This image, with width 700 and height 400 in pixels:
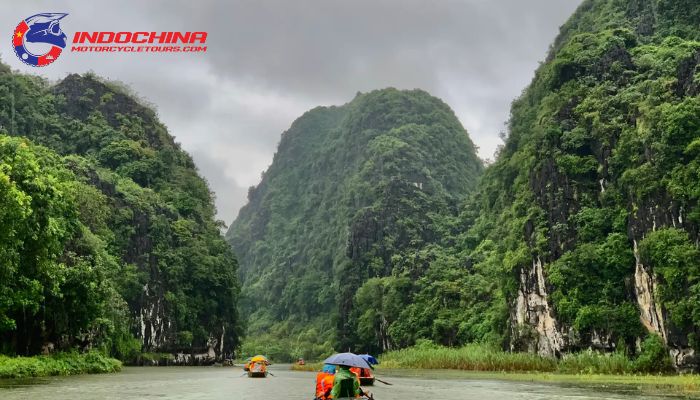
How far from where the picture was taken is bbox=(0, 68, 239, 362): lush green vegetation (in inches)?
1039

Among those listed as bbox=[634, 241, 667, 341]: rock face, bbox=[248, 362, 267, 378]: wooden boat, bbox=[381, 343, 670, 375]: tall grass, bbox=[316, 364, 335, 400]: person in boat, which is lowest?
bbox=[316, 364, 335, 400]: person in boat

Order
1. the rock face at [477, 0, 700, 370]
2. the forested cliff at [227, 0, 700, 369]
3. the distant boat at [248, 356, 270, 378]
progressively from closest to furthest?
the rock face at [477, 0, 700, 370]
the forested cliff at [227, 0, 700, 369]
the distant boat at [248, 356, 270, 378]

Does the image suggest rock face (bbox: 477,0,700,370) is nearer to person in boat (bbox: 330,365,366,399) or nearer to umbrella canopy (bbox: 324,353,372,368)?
umbrella canopy (bbox: 324,353,372,368)

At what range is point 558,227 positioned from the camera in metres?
41.9

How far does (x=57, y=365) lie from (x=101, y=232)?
2065 centimetres

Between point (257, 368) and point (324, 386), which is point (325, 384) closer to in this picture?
point (324, 386)

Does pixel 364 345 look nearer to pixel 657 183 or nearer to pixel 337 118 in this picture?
pixel 657 183

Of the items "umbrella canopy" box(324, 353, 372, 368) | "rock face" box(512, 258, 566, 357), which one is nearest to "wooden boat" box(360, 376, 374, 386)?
"umbrella canopy" box(324, 353, 372, 368)

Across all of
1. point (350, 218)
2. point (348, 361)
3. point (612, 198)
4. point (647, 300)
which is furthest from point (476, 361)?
point (350, 218)

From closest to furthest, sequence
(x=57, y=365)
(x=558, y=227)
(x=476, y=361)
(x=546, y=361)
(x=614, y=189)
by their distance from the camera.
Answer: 1. (x=57, y=365)
2. (x=546, y=361)
3. (x=614, y=189)
4. (x=558, y=227)
5. (x=476, y=361)

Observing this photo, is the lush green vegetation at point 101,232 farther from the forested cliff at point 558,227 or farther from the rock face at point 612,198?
the rock face at point 612,198

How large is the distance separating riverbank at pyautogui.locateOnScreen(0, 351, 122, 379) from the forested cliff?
27040 mm

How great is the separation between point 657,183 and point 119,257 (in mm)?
42011

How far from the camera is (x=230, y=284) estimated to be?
231 feet
